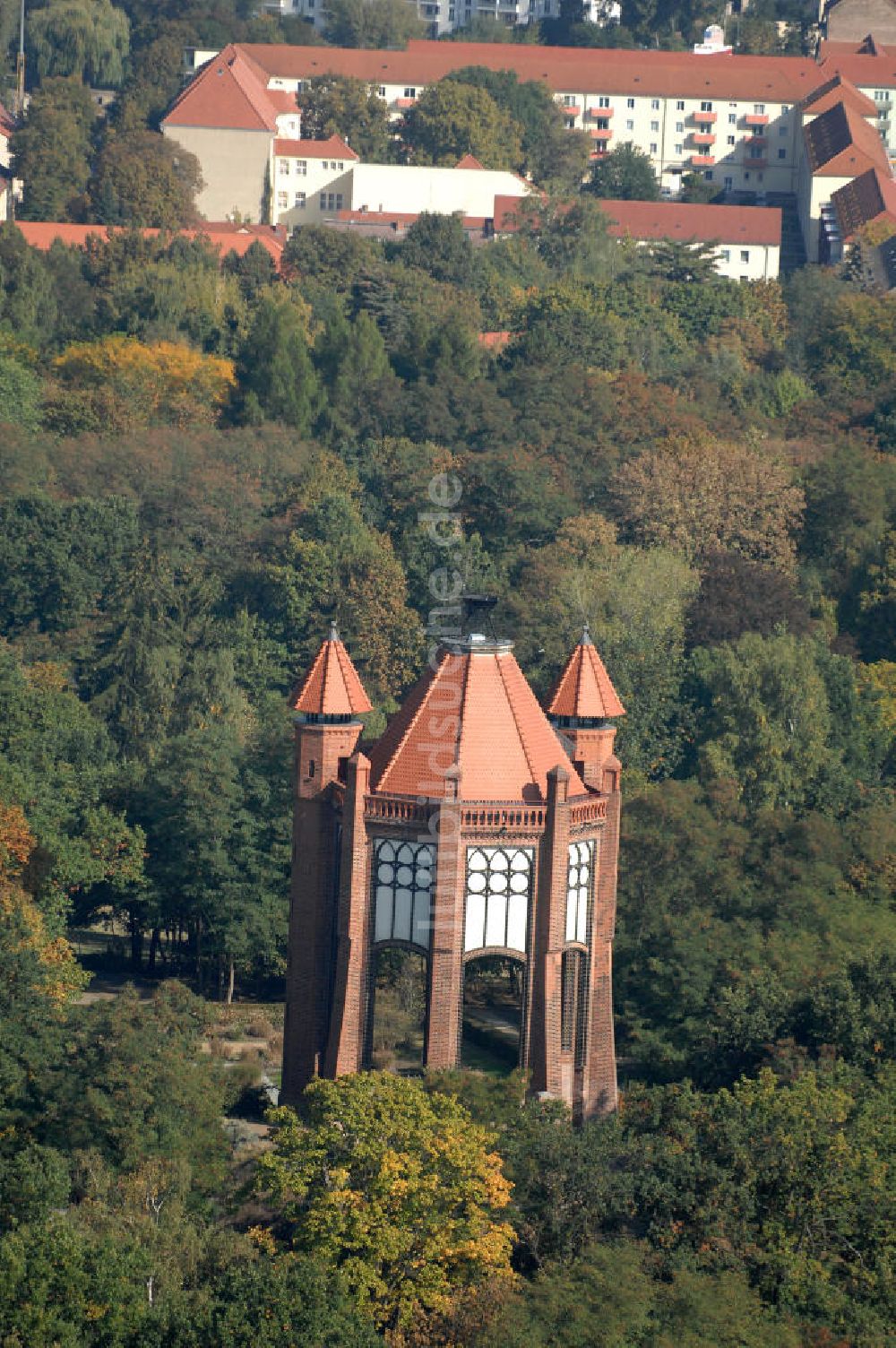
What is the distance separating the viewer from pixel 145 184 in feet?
524

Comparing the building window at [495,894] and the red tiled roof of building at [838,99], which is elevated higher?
the red tiled roof of building at [838,99]

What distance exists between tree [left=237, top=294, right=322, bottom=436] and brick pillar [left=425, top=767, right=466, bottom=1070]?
203 ft

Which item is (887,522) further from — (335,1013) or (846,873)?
(335,1013)

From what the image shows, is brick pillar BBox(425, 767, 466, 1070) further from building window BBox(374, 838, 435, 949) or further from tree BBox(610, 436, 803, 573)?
tree BBox(610, 436, 803, 573)

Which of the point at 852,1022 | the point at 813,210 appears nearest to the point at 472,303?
the point at 813,210

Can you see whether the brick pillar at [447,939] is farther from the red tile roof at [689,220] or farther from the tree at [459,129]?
the tree at [459,129]

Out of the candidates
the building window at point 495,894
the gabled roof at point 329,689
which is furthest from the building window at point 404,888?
the gabled roof at point 329,689

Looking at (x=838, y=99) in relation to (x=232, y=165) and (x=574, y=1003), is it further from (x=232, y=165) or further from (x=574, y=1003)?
(x=574, y=1003)

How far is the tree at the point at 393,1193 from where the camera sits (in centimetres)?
5888

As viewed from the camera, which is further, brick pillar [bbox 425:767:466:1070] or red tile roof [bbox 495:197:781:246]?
red tile roof [bbox 495:197:781:246]

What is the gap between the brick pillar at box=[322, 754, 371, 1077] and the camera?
64250 mm

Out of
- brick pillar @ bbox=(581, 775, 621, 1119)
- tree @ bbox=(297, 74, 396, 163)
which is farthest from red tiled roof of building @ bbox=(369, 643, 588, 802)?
tree @ bbox=(297, 74, 396, 163)

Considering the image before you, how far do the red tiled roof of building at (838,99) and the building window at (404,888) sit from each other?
129 metres

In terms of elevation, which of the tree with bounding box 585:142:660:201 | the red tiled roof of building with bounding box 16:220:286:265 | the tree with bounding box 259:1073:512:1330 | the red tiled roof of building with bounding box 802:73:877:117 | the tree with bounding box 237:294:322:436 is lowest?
the tree with bounding box 259:1073:512:1330
